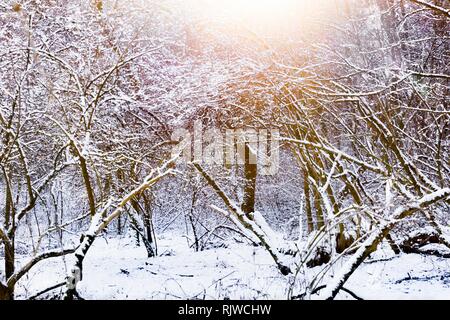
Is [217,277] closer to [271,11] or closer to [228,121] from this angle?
[228,121]

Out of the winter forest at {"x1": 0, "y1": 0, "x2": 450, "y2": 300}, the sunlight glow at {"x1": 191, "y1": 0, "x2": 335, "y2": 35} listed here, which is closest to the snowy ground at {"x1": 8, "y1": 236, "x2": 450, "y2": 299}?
the winter forest at {"x1": 0, "y1": 0, "x2": 450, "y2": 300}

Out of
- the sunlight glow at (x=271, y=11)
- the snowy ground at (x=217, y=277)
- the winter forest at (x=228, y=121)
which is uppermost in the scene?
the sunlight glow at (x=271, y=11)

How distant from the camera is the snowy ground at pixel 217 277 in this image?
189 inches

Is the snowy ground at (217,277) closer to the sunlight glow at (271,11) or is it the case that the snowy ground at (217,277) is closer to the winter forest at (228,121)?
the winter forest at (228,121)

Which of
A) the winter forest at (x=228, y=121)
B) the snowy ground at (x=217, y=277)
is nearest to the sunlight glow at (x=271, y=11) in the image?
the winter forest at (x=228, y=121)

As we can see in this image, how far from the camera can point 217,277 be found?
22.5 feet

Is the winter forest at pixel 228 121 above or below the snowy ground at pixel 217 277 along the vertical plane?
above

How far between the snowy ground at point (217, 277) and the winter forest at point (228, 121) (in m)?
0.05

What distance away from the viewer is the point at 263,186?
15.2 m

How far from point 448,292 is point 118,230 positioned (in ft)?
39.5

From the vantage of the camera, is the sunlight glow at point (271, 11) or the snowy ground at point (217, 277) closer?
the snowy ground at point (217, 277)

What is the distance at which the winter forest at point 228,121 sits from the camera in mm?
4902

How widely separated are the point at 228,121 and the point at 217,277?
4.28 meters
